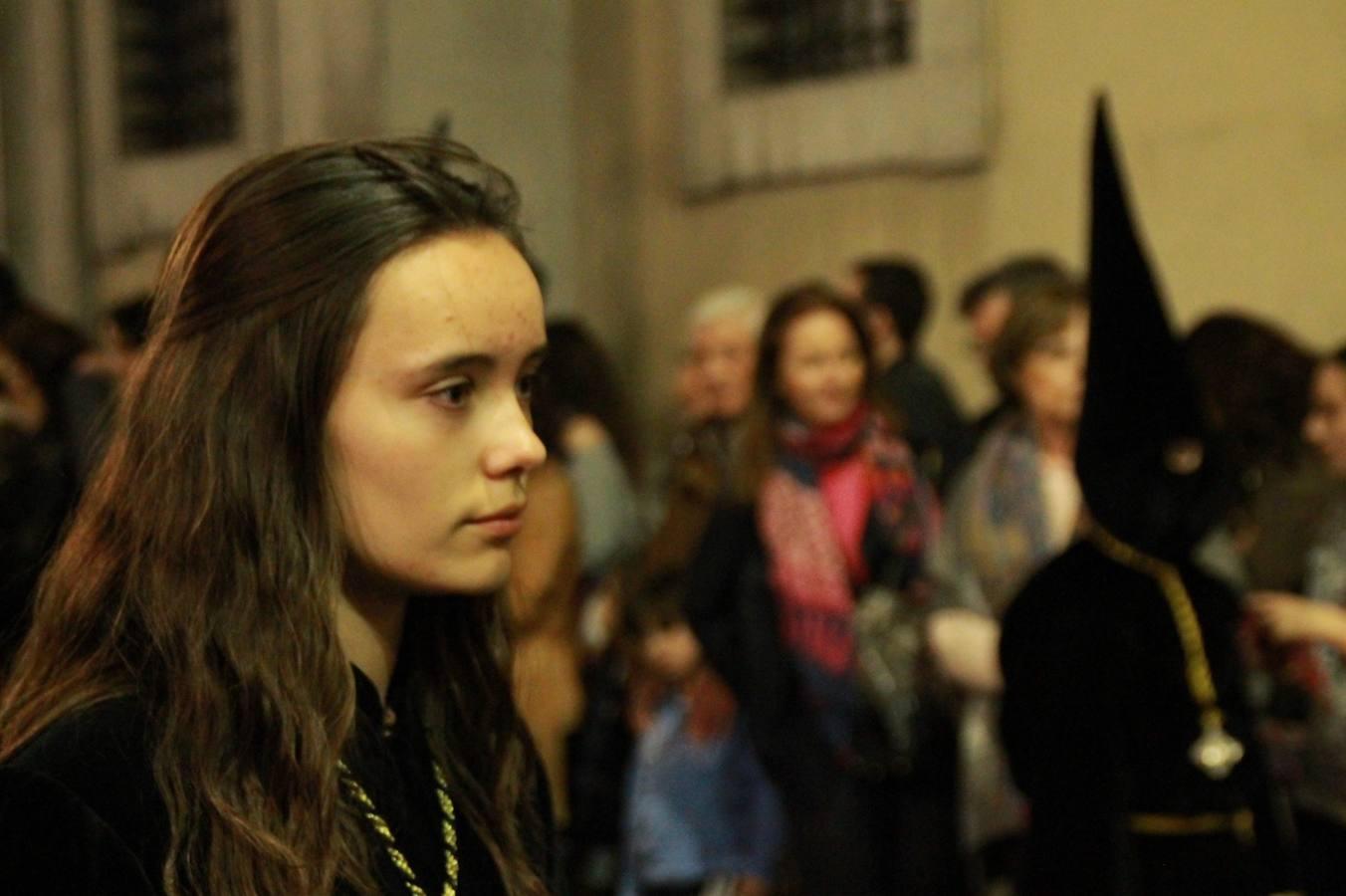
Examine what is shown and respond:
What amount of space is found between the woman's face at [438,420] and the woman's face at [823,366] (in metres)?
3.24

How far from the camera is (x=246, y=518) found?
1.90 m

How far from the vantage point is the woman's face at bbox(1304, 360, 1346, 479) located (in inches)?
181

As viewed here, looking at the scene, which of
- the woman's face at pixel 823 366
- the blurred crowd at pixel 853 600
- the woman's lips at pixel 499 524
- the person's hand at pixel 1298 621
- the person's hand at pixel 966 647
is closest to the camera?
the woman's lips at pixel 499 524

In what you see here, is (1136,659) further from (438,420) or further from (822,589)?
(438,420)

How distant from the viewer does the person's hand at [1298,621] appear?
13.9 feet

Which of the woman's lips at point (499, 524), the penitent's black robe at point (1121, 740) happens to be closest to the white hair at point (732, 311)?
the penitent's black robe at point (1121, 740)

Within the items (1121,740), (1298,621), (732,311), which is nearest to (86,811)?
(1121,740)

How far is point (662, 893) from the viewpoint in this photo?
5410 mm

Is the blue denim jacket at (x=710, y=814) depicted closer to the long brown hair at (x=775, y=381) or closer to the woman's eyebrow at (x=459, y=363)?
the long brown hair at (x=775, y=381)

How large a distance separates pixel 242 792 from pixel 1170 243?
5.30m

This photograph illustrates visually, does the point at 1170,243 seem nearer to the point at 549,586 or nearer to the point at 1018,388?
the point at 1018,388

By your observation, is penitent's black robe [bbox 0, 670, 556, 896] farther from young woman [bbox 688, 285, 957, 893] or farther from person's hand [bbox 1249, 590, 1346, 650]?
young woman [bbox 688, 285, 957, 893]

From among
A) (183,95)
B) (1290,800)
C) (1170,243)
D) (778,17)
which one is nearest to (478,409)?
(1290,800)

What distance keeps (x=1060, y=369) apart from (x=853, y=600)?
28.8 inches
